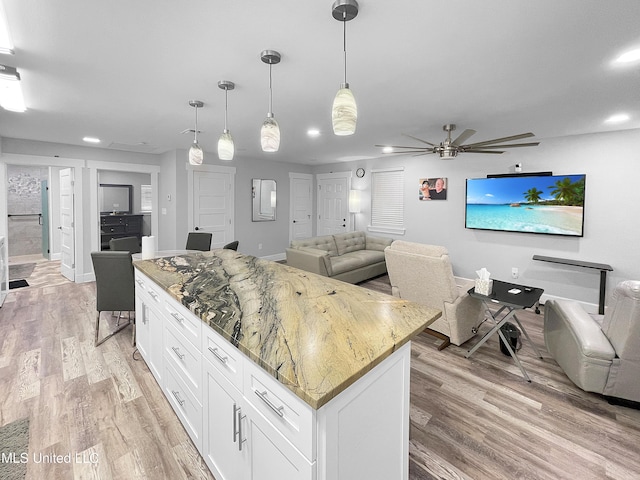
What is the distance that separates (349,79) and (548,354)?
3.14 metres

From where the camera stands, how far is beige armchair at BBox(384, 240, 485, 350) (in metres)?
2.86

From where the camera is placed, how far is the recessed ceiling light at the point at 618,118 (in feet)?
10.3

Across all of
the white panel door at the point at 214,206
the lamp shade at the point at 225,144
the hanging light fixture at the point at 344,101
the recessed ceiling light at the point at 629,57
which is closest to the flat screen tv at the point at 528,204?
the recessed ceiling light at the point at 629,57

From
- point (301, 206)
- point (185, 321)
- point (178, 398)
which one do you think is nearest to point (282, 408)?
point (185, 321)

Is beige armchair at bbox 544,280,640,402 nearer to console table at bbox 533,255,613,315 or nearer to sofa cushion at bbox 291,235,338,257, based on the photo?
console table at bbox 533,255,613,315

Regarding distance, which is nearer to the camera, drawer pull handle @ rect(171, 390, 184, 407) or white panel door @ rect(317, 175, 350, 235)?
drawer pull handle @ rect(171, 390, 184, 407)

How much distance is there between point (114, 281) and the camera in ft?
9.36

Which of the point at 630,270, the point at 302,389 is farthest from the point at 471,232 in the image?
the point at 302,389

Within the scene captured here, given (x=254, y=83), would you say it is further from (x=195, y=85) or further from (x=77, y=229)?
(x=77, y=229)

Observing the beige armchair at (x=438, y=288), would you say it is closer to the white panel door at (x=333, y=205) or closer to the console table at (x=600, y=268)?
the console table at (x=600, y=268)

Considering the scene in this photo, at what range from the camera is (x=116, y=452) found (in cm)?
174

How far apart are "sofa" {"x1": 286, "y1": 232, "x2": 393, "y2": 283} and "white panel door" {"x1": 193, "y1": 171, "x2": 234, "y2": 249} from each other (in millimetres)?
1955

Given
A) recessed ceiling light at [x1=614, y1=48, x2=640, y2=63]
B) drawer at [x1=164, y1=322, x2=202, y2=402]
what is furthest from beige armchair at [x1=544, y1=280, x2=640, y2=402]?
drawer at [x1=164, y1=322, x2=202, y2=402]

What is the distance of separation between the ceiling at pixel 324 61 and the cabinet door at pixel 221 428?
6.08 ft
